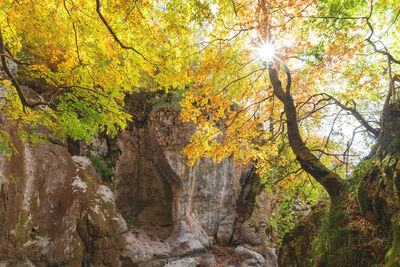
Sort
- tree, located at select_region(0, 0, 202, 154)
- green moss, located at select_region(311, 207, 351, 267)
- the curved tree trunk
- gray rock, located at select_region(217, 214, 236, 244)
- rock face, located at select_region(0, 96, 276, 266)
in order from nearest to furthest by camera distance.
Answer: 1. green moss, located at select_region(311, 207, 351, 267)
2. the curved tree trunk
3. tree, located at select_region(0, 0, 202, 154)
4. rock face, located at select_region(0, 96, 276, 266)
5. gray rock, located at select_region(217, 214, 236, 244)

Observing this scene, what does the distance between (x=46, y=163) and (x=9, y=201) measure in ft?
5.39

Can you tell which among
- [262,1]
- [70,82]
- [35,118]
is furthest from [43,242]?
[262,1]

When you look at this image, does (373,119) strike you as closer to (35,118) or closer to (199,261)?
(35,118)

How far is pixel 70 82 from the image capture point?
5.34 m

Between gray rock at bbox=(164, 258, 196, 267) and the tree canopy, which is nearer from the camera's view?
the tree canopy

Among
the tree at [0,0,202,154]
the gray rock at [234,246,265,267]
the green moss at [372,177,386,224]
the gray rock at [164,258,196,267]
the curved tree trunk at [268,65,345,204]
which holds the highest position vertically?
the tree at [0,0,202,154]

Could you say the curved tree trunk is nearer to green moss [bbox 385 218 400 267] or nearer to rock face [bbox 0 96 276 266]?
green moss [bbox 385 218 400 267]

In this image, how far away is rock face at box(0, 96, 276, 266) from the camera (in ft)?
18.9

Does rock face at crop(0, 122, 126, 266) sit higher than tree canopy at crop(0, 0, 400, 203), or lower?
lower

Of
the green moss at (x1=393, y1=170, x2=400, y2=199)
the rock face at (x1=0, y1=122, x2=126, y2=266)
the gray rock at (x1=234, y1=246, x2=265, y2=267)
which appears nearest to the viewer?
the green moss at (x1=393, y1=170, x2=400, y2=199)

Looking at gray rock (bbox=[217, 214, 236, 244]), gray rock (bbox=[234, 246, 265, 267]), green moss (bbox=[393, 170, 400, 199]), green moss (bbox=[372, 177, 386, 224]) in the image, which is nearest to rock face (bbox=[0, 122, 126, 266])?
gray rock (bbox=[234, 246, 265, 267])

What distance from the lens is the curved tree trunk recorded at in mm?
4207

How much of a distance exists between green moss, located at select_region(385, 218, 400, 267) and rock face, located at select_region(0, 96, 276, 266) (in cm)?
771

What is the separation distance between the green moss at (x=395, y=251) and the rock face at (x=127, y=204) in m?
7.71
